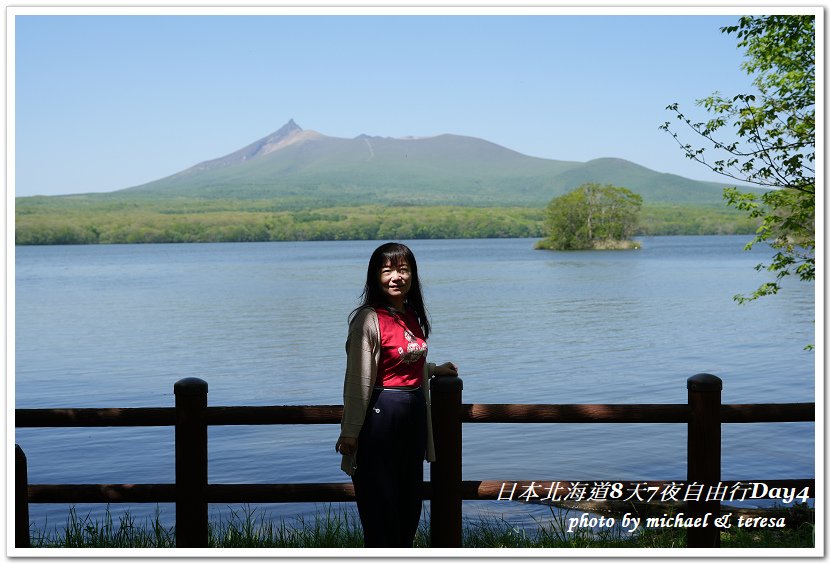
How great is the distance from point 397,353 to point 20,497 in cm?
183

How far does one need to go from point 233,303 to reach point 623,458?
3856 cm

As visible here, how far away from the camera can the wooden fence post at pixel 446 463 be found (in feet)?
18.2

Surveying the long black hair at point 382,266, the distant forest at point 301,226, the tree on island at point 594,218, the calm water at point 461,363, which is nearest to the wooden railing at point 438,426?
the long black hair at point 382,266

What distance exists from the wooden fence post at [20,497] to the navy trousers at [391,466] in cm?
155

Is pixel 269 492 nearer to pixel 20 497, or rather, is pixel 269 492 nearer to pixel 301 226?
pixel 20 497

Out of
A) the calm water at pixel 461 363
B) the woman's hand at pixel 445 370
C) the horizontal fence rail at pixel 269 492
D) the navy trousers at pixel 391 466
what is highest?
the woman's hand at pixel 445 370

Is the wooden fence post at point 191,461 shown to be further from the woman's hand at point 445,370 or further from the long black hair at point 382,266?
the woman's hand at point 445,370

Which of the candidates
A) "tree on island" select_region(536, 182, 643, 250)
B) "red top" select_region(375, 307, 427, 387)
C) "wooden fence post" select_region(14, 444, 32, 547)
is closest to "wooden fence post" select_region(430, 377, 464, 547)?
"red top" select_region(375, 307, 427, 387)

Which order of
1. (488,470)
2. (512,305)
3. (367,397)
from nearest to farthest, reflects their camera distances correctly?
(367,397)
(488,470)
(512,305)

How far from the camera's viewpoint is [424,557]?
17.6 feet

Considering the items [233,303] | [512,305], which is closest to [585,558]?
[512,305]

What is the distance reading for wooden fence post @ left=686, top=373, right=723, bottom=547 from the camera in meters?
5.59

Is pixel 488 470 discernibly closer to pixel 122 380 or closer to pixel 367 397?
pixel 367 397

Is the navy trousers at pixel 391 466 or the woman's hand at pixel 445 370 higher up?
the woman's hand at pixel 445 370
